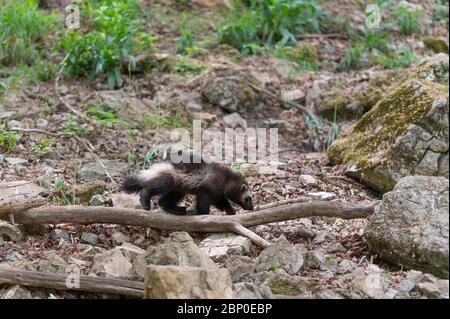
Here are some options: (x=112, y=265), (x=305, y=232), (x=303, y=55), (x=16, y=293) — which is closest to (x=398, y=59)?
(x=303, y=55)

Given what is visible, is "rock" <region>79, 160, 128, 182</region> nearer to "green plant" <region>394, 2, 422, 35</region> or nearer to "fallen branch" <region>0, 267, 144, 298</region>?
"fallen branch" <region>0, 267, 144, 298</region>

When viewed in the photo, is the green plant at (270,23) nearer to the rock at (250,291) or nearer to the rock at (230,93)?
the rock at (230,93)

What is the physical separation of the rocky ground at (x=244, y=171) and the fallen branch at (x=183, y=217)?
0.45ft

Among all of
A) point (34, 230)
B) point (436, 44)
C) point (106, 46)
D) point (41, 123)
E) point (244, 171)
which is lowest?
point (244, 171)

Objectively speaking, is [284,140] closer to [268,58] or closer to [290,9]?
[268,58]

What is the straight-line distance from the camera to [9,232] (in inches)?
230

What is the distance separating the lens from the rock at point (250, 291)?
179 inches

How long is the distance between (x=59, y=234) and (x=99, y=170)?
1.61 meters

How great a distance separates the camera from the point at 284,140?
8828 millimetres

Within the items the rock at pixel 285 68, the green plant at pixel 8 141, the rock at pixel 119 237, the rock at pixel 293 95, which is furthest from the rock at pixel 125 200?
the rock at pixel 285 68

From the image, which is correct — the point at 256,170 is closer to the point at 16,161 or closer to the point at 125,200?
the point at 125,200

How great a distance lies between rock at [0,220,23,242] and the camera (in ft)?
19.1

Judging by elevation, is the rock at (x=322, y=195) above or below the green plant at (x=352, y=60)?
below
